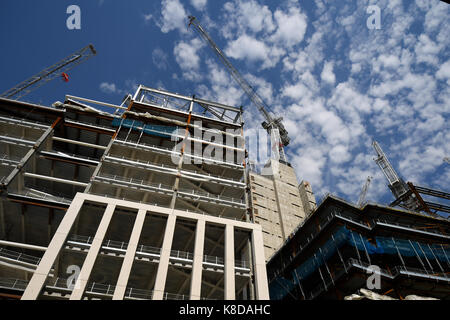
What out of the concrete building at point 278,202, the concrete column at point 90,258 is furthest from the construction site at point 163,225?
the concrete building at point 278,202

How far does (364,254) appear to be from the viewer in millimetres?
38906

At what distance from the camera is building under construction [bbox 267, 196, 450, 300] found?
36.2 meters

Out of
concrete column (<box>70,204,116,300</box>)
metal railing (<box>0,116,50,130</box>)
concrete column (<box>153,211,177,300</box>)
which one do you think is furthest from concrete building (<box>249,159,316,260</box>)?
metal railing (<box>0,116,50,130</box>)

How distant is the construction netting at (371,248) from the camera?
3847 centimetres

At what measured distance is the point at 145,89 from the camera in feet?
191

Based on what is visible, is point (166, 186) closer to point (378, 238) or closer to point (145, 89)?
point (145, 89)

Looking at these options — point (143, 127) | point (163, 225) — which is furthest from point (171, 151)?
point (163, 225)

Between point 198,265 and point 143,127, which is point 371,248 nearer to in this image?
point 198,265

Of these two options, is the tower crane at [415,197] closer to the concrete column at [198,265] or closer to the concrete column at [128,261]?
the concrete column at [198,265]

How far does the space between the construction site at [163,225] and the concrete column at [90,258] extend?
10cm

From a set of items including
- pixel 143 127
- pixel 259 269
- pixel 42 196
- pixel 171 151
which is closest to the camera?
pixel 259 269

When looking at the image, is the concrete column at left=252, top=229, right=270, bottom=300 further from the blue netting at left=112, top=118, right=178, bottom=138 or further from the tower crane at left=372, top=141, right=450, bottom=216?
the tower crane at left=372, top=141, right=450, bottom=216

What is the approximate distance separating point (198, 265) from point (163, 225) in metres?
7.30

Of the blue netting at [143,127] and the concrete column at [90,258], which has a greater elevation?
the blue netting at [143,127]
